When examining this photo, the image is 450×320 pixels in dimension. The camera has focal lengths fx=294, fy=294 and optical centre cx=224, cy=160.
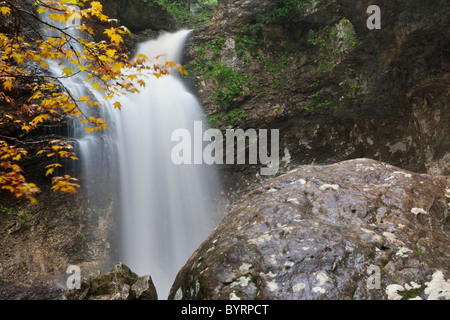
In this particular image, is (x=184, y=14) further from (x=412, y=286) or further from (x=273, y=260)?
(x=412, y=286)

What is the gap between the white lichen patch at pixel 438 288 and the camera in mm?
1852

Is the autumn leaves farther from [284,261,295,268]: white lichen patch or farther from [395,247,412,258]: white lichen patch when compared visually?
[395,247,412,258]: white lichen patch

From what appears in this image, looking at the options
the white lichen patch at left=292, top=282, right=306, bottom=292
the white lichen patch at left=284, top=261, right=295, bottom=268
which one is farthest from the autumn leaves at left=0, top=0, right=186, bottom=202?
the white lichen patch at left=292, top=282, right=306, bottom=292

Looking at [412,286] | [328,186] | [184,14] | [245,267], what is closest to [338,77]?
[328,186]

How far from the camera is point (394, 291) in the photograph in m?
1.94

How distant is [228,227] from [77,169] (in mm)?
5951

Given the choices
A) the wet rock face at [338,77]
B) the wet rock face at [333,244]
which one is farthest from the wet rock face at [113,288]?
the wet rock face at [338,77]

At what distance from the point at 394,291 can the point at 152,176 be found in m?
7.89

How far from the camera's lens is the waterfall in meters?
7.94

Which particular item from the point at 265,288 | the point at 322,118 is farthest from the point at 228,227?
the point at 322,118

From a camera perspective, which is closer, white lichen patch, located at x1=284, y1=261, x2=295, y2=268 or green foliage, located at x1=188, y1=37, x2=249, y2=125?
white lichen patch, located at x1=284, y1=261, x2=295, y2=268

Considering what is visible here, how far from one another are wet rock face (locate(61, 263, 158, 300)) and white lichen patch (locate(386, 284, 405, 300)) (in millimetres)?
2693

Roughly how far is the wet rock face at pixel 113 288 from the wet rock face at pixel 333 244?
1150 mm

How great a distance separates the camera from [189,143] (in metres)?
9.91
